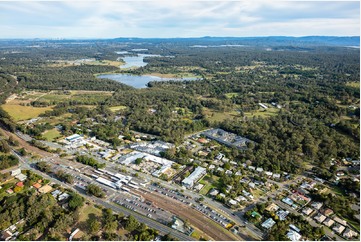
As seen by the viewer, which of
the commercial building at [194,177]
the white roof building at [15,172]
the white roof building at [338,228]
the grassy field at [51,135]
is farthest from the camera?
the grassy field at [51,135]

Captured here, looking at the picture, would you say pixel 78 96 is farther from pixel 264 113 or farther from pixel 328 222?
pixel 328 222

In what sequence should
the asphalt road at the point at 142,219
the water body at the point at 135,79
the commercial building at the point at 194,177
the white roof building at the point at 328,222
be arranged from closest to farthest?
the asphalt road at the point at 142,219
the white roof building at the point at 328,222
the commercial building at the point at 194,177
the water body at the point at 135,79

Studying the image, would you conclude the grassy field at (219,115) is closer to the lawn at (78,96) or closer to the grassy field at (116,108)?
the grassy field at (116,108)

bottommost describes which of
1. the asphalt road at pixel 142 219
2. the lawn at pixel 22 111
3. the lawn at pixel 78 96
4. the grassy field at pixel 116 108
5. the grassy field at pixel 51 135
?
the asphalt road at pixel 142 219

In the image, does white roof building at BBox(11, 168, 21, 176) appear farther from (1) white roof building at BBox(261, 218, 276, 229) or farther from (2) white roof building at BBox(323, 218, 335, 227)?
(2) white roof building at BBox(323, 218, 335, 227)

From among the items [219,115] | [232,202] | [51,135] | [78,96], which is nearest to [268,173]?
[232,202]

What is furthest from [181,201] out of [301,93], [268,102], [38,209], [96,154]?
[301,93]

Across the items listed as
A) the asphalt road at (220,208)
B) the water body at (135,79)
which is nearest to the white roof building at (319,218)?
the asphalt road at (220,208)

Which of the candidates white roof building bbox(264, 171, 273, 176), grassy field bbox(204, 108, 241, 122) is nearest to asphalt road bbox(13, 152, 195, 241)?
white roof building bbox(264, 171, 273, 176)
